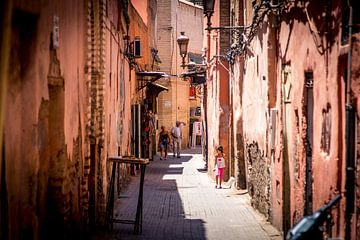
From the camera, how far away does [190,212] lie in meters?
12.2

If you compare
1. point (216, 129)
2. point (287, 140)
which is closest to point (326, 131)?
point (287, 140)

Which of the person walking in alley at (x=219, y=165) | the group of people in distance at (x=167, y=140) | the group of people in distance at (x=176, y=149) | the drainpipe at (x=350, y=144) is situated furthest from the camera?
the group of people in distance at (x=167, y=140)

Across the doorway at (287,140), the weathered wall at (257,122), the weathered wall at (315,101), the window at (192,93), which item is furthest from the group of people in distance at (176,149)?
the window at (192,93)

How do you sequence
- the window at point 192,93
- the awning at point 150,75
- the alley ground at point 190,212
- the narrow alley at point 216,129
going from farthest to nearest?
1. the window at point 192,93
2. the awning at point 150,75
3. the alley ground at point 190,212
4. the narrow alley at point 216,129

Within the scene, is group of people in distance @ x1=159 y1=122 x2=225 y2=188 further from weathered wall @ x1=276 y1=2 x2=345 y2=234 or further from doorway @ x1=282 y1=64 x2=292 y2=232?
doorway @ x1=282 y1=64 x2=292 y2=232

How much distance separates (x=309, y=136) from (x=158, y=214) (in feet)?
14.4

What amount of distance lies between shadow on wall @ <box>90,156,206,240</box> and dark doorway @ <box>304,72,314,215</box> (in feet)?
6.37

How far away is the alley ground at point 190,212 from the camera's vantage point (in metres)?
9.71

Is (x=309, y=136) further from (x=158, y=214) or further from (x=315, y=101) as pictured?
(x=158, y=214)

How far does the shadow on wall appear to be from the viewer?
31.5ft

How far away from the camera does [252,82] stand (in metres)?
13.7

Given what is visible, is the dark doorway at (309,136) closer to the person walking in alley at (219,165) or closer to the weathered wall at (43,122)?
the weathered wall at (43,122)

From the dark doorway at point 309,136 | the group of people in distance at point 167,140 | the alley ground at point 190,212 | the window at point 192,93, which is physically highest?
the window at point 192,93

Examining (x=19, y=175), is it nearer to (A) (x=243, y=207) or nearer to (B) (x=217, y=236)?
(B) (x=217, y=236)
